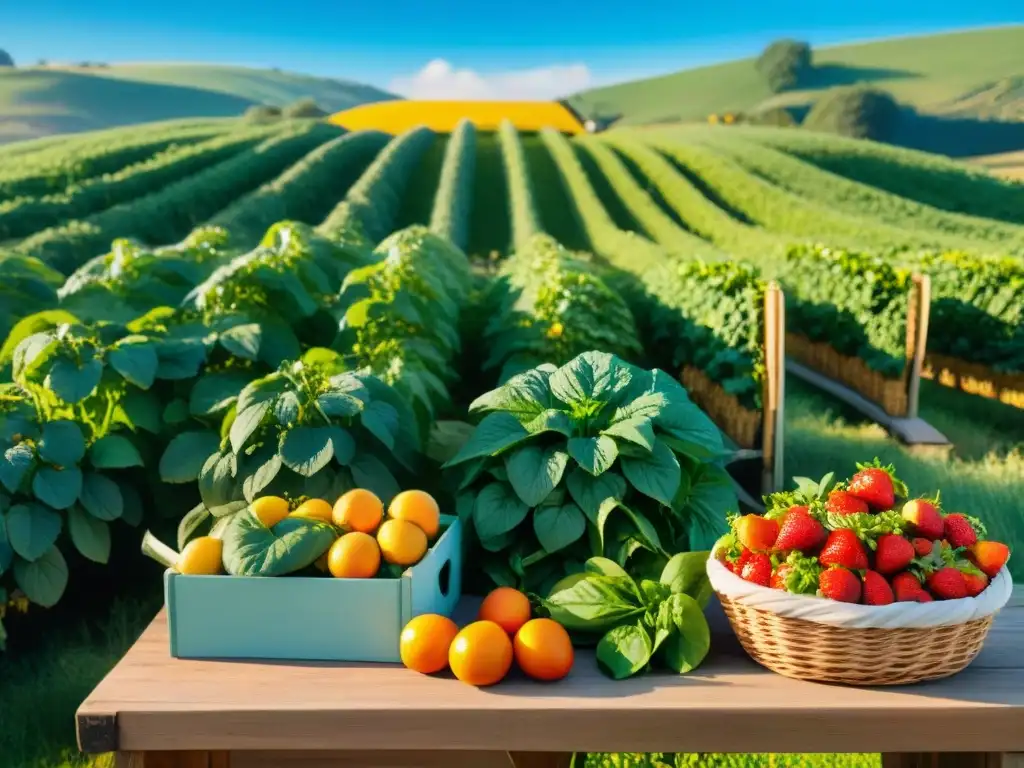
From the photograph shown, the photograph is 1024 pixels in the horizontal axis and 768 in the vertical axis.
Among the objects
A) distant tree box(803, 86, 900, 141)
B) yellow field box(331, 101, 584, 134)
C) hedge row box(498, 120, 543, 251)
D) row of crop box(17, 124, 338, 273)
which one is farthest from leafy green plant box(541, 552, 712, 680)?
yellow field box(331, 101, 584, 134)

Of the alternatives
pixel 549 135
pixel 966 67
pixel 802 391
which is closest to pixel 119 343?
pixel 802 391

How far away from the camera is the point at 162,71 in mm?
20359

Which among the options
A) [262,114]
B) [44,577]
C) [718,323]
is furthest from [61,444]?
[262,114]

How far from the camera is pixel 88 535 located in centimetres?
232

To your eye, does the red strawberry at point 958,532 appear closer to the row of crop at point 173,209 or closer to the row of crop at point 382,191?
the row of crop at point 382,191

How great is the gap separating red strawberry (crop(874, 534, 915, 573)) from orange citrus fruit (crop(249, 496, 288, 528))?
92cm

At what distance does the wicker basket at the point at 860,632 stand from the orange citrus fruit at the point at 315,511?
2.06 ft

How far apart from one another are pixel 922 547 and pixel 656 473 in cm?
46

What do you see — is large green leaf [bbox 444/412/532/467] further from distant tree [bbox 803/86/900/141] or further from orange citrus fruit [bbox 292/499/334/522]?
distant tree [bbox 803/86/900/141]

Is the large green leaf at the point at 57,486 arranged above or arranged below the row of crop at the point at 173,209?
above

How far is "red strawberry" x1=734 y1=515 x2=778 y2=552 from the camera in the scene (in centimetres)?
147

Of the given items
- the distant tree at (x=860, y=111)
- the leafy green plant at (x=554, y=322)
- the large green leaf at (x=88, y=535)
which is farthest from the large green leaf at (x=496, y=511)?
the distant tree at (x=860, y=111)

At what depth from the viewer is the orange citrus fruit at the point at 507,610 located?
1.53m

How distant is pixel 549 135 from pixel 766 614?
2615 centimetres
